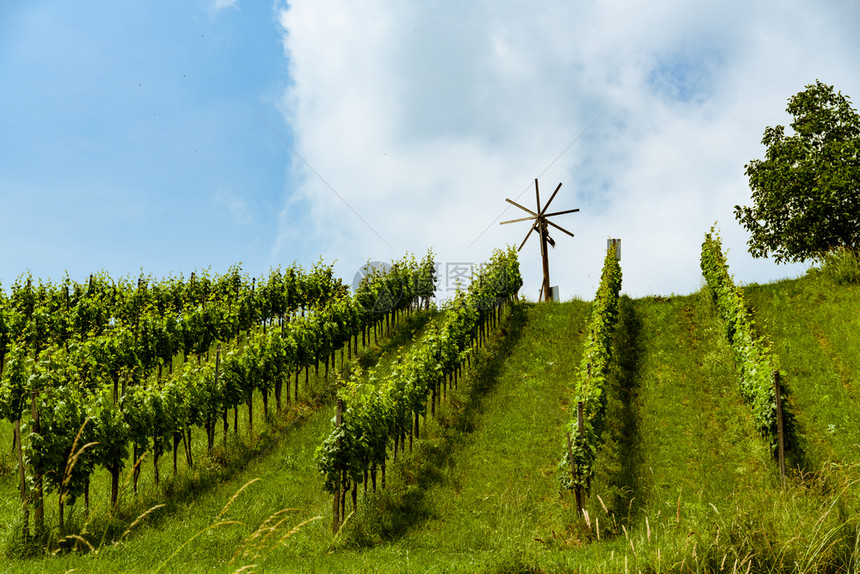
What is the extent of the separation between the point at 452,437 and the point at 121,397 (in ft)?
31.3

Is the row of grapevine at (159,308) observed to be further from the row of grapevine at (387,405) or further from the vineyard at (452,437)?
the row of grapevine at (387,405)

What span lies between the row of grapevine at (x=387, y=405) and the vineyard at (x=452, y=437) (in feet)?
0.24

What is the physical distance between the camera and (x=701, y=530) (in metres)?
6.54

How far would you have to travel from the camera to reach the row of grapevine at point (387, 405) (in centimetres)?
1421

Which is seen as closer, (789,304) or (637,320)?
(789,304)

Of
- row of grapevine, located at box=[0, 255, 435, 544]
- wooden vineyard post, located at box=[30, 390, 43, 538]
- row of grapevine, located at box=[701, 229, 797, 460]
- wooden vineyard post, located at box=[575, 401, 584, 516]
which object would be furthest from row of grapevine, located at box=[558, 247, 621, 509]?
wooden vineyard post, located at box=[30, 390, 43, 538]

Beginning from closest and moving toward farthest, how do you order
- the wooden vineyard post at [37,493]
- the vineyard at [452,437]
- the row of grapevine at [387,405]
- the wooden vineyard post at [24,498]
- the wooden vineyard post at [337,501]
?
the vineyard at [452,437] → the wooden vineyard post at [24,498] → the wooden vineyard post at [37,493] → the wooden vineyard post at [337,501] → the row of grapevine at [387,405]

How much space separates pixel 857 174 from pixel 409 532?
28.4 metres

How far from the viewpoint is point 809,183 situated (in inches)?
1180

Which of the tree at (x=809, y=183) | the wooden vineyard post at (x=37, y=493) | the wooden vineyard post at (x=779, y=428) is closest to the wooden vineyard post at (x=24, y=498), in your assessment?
the wooden vineyard post at (x=37, y=493)

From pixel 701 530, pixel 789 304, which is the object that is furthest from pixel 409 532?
pixel 789 304

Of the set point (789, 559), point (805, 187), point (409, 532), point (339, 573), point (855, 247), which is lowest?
point (409, 532)

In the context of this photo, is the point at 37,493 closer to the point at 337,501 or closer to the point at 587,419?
the point at 337,501

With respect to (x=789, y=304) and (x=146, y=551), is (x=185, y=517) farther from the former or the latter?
(x=789, y=304)
